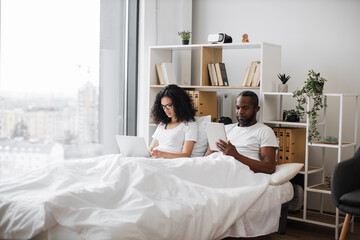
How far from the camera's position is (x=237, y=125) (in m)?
3.90

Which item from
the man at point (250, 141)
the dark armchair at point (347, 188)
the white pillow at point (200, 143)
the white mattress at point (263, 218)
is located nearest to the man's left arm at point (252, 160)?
the man at point (250, 141)

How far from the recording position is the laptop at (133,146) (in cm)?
352

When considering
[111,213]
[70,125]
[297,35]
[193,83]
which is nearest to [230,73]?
[193,83]

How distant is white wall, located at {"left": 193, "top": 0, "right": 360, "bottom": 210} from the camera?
410 centimetres

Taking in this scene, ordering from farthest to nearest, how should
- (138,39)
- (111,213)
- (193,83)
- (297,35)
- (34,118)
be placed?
1. (193,83)
2. (138,39)
3. (297,35)
4. (34,118)
5. (111,213)

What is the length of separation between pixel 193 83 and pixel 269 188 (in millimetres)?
1984

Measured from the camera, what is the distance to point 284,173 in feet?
11.4

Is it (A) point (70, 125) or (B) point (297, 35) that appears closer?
(A) point (70, 125)

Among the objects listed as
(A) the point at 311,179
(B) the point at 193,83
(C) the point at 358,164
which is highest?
(B) the point at 193,83

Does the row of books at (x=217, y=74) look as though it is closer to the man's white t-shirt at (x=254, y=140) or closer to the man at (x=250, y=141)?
the man at (x=250, y=141)

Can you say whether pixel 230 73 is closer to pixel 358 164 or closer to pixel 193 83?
pixel 193 83

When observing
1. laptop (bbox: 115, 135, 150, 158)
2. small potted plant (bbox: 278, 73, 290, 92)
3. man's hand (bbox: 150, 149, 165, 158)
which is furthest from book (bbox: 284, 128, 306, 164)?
laptop (bbox: 115, 135, 150, 158)

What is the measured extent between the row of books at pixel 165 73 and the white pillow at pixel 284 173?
1.42 m

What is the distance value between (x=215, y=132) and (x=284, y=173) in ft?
1.94
